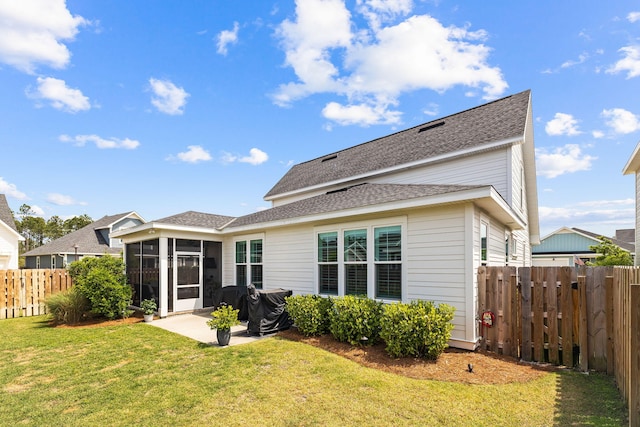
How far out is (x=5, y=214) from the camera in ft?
68.3

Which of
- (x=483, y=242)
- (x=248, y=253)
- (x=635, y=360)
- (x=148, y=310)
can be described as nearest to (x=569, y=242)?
(x=483, y=242)

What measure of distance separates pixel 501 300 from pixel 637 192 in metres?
8.12

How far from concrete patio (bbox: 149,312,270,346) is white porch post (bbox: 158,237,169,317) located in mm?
348

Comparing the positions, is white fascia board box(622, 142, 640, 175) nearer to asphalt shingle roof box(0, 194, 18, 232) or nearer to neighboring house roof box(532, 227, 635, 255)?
neighboring house roof box(532, 227, 635, 255)

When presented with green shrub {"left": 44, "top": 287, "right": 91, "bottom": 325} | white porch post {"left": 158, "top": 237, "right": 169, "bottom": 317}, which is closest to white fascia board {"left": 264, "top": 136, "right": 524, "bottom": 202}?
white porch post {"left": 158, "top": 237, "right": 169, "bottom": 317}

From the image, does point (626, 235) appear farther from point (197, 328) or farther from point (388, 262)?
point (197, 328)

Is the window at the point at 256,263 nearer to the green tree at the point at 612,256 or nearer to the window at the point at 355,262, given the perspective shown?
the window at the point at 355,262

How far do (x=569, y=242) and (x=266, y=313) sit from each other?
31.4 m

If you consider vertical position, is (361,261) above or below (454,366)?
above

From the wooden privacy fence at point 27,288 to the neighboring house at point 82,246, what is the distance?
11.1 metres

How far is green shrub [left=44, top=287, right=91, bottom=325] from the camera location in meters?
9.77

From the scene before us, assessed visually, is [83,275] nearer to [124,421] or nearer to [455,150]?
[124,421]

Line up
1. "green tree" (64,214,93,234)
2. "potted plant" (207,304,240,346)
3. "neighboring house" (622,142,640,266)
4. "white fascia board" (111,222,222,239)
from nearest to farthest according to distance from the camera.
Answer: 1. "potted plant" (207,304,240,346)
2. "neighboring house" (622,142,640,266)
3. "white fascia board" (111,222,222,239)
4. "green tree" (64,214,93,234)

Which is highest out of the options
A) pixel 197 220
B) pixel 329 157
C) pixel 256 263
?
pixel 329 157
